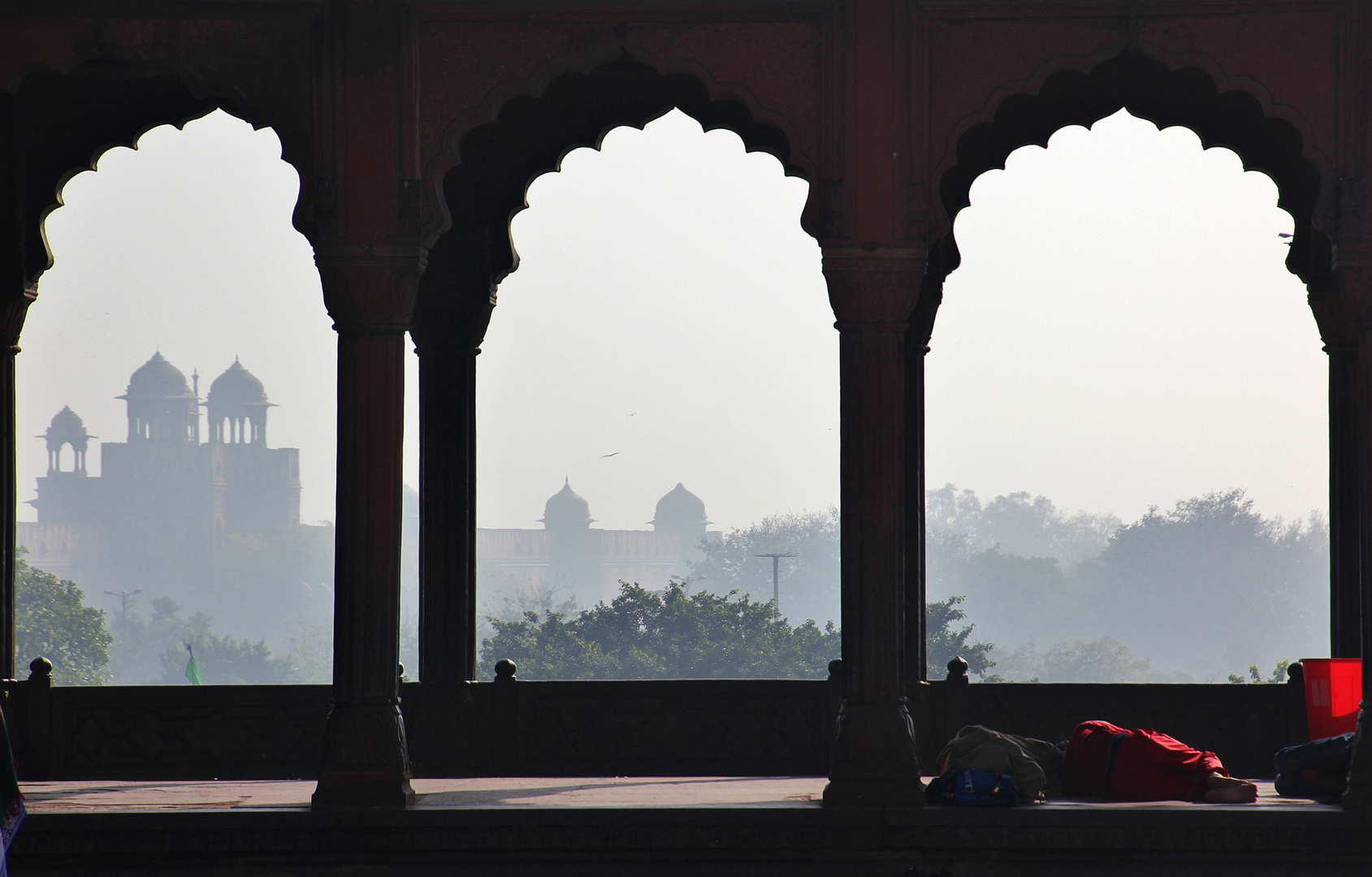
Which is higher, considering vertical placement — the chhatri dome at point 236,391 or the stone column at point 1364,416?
the chhatri dome at point 236,391

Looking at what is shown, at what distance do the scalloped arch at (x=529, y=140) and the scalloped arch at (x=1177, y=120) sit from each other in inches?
56.9

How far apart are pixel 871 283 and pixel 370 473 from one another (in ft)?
7.65

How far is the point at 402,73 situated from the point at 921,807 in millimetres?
3875

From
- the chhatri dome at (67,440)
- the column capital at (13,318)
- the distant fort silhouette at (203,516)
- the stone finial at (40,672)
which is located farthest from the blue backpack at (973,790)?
the chhatri dome at (67,440)

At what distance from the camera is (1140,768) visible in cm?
737

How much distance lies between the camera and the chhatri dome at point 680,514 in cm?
13588

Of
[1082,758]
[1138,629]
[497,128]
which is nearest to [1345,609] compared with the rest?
[1082,758]

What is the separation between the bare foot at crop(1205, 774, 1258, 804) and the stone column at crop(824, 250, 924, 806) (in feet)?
4.29

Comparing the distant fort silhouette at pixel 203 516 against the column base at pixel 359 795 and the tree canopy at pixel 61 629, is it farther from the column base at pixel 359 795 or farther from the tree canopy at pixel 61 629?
the column base at pixel 359 795

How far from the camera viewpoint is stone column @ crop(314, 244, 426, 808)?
7.22m

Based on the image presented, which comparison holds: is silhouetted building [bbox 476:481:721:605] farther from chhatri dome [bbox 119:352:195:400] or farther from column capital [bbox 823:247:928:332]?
column capital [bbox 823:247:928:332]

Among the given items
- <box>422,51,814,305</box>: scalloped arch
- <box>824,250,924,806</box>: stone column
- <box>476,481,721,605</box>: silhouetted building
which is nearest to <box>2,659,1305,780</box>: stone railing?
<box>824,250,924,806</box>: stone column

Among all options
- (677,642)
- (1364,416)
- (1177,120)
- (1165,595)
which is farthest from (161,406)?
(1364,416)

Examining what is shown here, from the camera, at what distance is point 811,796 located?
7664mm
